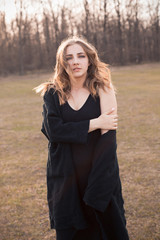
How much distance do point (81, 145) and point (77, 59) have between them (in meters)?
0.71

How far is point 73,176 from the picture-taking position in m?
2.28

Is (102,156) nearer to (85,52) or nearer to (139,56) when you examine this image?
(85,52)

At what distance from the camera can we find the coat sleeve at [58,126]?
7.18ft

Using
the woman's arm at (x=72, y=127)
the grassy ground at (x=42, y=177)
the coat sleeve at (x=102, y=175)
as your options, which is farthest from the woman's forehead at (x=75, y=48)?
the grassy ground at (x=42, y=177)

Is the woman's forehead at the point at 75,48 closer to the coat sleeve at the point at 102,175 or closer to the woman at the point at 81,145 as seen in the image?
the woman at the point at 81,145

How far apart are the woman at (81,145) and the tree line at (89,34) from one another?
39.1 m

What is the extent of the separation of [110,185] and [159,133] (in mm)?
5661

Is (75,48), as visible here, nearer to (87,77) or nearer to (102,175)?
(87,77)

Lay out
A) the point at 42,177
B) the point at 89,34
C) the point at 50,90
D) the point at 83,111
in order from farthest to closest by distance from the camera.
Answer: the point at 89,34, the point at 42,177, the point at 50,90, the point at 83,111

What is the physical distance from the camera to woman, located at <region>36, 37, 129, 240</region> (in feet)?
7.16

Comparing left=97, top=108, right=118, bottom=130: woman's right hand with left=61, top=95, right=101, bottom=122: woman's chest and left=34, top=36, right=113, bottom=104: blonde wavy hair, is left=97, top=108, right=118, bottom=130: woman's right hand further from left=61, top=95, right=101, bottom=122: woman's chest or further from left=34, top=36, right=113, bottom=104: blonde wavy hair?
left=34, top=36, right=113, bottom=104: blonde wavy hair

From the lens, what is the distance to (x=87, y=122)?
220 cm

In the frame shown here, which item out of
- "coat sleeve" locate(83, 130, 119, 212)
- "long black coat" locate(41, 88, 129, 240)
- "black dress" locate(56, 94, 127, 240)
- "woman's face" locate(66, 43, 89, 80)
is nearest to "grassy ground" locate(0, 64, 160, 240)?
"black dress" locate(56, 94, 127, 240)

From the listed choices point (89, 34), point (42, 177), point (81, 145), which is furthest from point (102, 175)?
point (89, 34)
